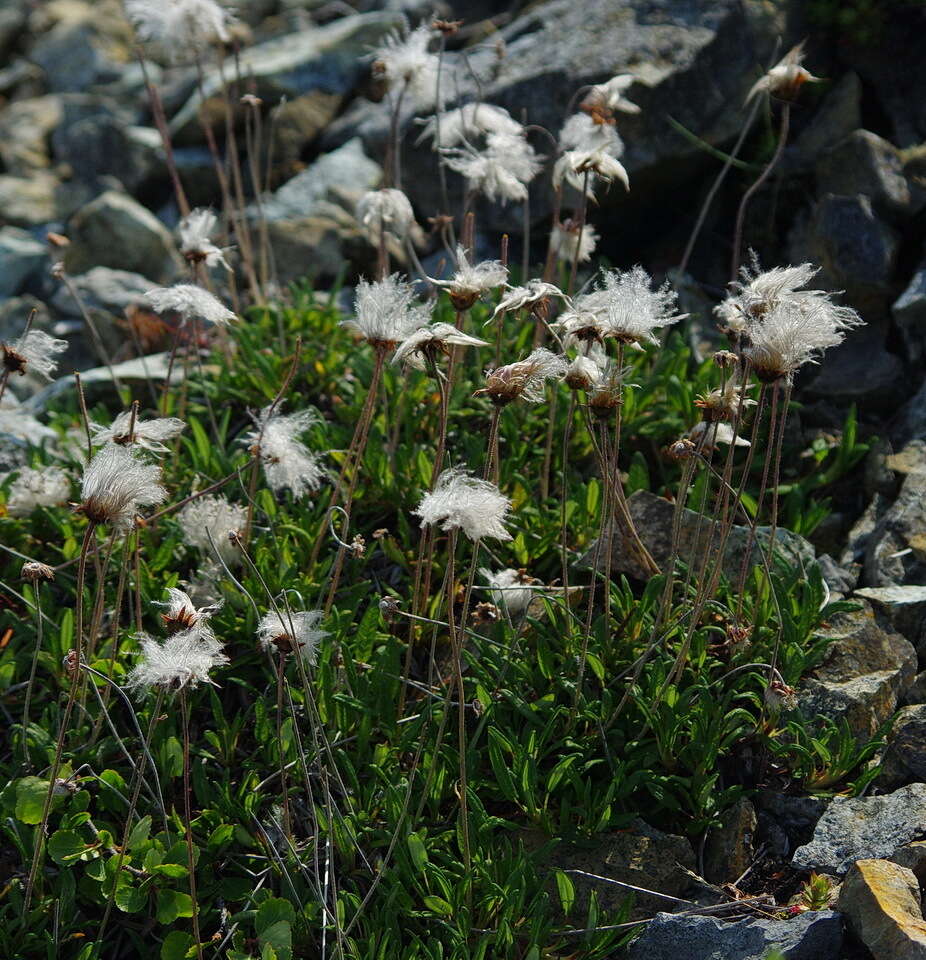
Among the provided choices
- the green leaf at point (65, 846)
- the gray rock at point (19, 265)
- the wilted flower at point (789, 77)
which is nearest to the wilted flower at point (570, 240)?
the wilted flower at point (789, 77)

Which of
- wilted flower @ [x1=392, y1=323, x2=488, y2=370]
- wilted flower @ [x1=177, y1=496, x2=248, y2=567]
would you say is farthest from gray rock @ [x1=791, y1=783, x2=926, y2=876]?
wilted flower @ [x1=177, y1=496, x2=248, y2=567]

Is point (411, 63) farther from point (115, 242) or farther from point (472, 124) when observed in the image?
point (115, 242)

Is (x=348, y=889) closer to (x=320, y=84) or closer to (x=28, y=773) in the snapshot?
(x=28, y=773)

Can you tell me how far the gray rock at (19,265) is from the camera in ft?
24.0

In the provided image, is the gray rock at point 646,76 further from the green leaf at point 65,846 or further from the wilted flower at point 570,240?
the green leaf at point 65,846

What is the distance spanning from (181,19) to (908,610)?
4273mm

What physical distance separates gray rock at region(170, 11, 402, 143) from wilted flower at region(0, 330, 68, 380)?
4.75 metres

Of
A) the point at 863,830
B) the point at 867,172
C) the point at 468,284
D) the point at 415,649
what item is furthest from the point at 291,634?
the point at 867,172

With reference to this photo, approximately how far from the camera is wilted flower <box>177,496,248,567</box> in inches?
158

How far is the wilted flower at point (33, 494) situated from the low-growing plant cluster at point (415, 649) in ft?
0.04

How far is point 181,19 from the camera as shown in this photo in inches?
210

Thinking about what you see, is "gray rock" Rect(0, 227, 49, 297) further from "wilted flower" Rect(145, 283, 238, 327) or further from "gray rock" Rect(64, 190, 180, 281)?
"wilted flower" Rect(145, 283, 238, 327)

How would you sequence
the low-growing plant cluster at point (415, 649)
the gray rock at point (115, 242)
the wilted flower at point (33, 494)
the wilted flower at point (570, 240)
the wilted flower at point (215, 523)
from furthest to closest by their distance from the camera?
1. the gray rock at point (115, 242)
2. the wilted flower at point (570, 240)
3. the wilted flower at point (33, 494)
4. the wilted flower at point (215, 523)
5. the low-growing plant cluster at point (415, 649)

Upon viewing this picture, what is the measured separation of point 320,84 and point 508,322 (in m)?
3.98
